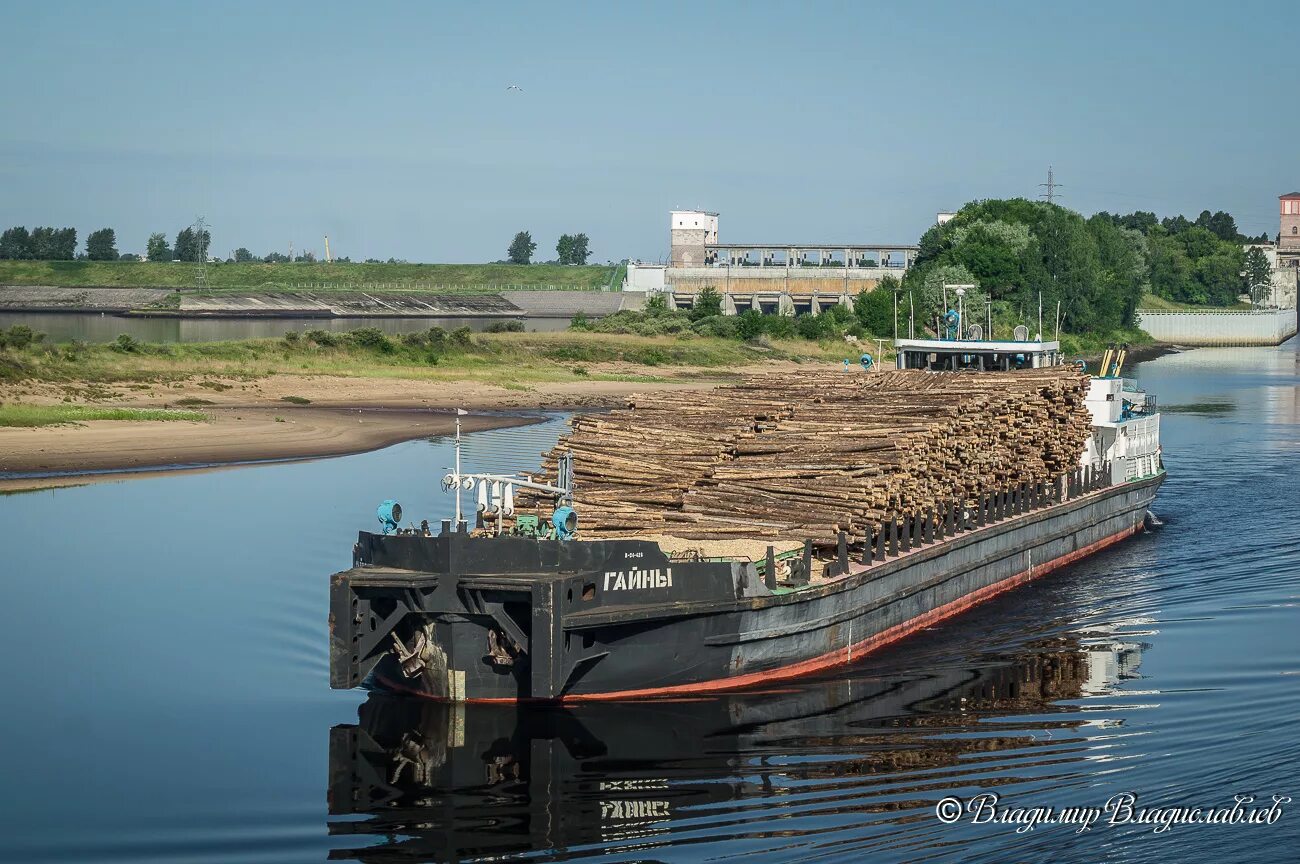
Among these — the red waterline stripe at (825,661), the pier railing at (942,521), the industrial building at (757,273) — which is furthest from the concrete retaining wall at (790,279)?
the red waterline stripe at (825,661)

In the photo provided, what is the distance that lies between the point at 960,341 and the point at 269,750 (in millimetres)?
21838

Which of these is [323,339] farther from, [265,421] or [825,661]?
[825,661]

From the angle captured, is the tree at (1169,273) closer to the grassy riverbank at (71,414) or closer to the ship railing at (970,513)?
the grassy riverbank at (71,414)

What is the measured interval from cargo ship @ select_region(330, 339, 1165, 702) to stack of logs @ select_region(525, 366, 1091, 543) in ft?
0.24

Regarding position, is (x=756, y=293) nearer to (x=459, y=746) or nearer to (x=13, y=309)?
(x=13, y=309)

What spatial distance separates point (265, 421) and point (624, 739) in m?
36.5

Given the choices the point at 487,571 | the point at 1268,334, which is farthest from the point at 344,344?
the point at 1268,334

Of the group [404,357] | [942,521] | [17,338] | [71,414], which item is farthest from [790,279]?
[942,521]

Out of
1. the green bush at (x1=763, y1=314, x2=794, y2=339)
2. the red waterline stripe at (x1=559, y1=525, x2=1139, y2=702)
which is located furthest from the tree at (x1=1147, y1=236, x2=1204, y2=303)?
the red waterline stripe at (x1=559, y1=525, x2=1139, y2=702)

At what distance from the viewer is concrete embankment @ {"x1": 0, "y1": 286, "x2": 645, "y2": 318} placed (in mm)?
143500

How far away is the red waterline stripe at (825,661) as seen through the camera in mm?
18766

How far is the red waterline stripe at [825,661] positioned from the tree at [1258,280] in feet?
582

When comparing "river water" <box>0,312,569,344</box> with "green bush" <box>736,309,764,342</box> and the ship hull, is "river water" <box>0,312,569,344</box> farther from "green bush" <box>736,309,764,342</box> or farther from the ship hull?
the ship hull

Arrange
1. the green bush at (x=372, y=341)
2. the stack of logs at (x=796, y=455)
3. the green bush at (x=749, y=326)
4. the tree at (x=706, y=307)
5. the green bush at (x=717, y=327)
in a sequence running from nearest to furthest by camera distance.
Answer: the stack of logs at (x=796, y=455)
the green bush at (x=372, y=341)
the green bush at (x=749, y=326)
the green bush at (x=717, y=327)
the tree at (x=706, y=307)
